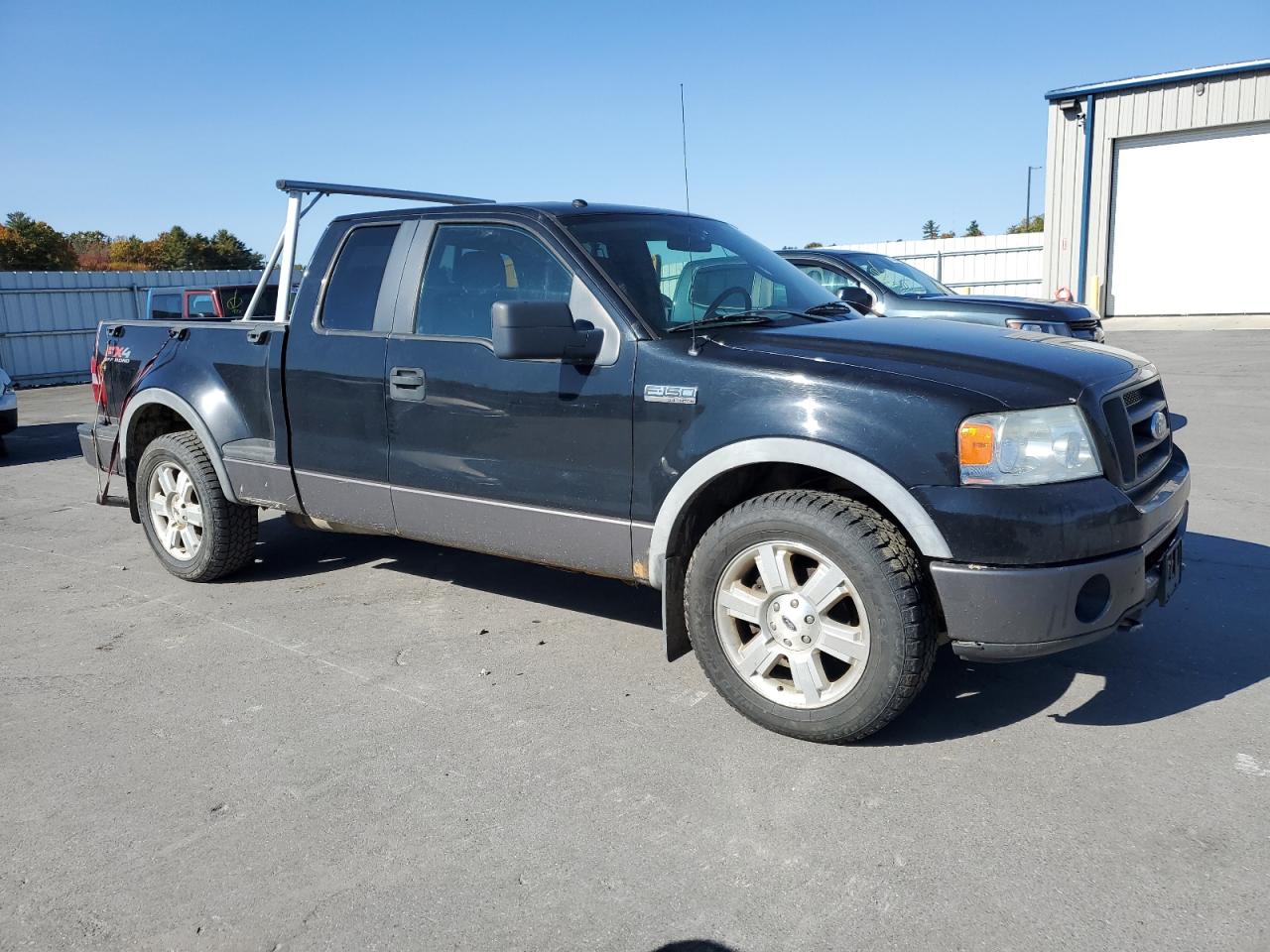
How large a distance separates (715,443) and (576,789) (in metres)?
1.26

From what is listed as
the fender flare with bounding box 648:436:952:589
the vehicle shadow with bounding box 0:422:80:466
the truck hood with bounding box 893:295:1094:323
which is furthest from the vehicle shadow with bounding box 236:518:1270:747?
Answer: the vehicle shadow with bounding box 0:422:80:466

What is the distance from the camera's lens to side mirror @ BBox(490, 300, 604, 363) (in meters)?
3.79

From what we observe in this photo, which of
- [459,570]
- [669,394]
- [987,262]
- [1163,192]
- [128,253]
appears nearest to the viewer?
[669,394]

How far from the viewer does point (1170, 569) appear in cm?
365

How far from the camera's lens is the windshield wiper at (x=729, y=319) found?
13.1 feet

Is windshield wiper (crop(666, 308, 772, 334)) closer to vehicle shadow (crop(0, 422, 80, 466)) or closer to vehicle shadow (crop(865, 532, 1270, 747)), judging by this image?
vehicle shadow (crop(865, 532, 1270, 747))

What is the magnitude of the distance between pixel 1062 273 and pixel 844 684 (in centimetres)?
2390

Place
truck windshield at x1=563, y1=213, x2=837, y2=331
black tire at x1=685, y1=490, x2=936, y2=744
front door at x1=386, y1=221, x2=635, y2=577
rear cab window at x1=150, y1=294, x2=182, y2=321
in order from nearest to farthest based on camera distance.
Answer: black tire at x1=685, y1=490, x2=936, y2=744 < front door at x1=386, y1=221, x2=635, y2=577 < truck windshield at x1=563, y1=213, x2=837, y2=331 < rear cab window at x1=150, y1=294, x2=182, y2=321

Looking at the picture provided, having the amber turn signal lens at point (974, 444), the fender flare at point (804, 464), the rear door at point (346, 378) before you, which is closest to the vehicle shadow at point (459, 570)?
the rear door at point (346, 378)

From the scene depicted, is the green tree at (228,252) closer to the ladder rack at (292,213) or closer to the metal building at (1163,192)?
the metal building at (1163,192)

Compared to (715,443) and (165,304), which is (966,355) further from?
(165,304)

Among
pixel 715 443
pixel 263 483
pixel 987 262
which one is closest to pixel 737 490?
pixel 715 443

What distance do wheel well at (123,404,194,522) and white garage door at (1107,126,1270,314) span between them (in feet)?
76.1

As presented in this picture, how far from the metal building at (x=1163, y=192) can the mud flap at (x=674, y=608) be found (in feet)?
76.1
